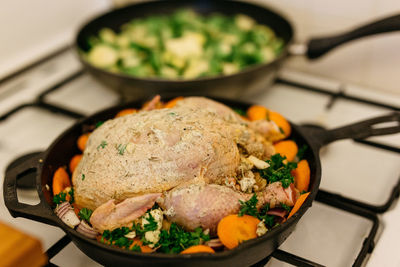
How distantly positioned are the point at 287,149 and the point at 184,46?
0.63m

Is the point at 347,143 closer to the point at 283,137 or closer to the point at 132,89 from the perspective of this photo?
the point at 283,137

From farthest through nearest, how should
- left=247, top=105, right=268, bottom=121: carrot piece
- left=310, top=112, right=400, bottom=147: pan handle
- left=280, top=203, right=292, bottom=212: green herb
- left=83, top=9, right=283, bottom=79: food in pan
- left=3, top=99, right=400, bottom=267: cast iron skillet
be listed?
left=83, top=9, right=283, bottom=79: food in pan, left=247, top=105, right=268, bottom=121: carrot piece, left=310, top=112, right=400, bottom=147: pan handle, left=280, top=203, right=292, bottom=212: green herb, left=3, top=99, right=400, bottom=267: cast iron skillet

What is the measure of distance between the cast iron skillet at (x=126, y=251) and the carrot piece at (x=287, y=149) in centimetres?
3

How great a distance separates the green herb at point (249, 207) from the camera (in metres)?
0.83

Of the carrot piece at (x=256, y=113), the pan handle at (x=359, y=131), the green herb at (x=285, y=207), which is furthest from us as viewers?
the carrot piece at (x=256, y=113)

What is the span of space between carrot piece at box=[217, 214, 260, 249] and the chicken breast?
0.31 feet

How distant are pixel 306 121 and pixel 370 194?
13.2 inches

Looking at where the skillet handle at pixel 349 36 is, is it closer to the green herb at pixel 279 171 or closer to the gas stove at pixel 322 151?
the gas stove at pixel 322 151

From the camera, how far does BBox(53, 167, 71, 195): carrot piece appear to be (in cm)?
94

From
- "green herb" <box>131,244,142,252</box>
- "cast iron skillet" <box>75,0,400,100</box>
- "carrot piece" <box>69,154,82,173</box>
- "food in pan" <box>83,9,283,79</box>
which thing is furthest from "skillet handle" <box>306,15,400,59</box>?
"green herb" <box>131,244,142,252</box>

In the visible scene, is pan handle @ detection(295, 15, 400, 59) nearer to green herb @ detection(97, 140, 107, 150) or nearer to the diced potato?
the diced potato

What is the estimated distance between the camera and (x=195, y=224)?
0.81 metres

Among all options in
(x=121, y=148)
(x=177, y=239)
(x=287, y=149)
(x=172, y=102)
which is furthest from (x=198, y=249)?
(x=172, y=102)

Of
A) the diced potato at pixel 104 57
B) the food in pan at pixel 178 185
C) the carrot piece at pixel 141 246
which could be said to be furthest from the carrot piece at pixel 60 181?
the diced potato at pixel 104 57
